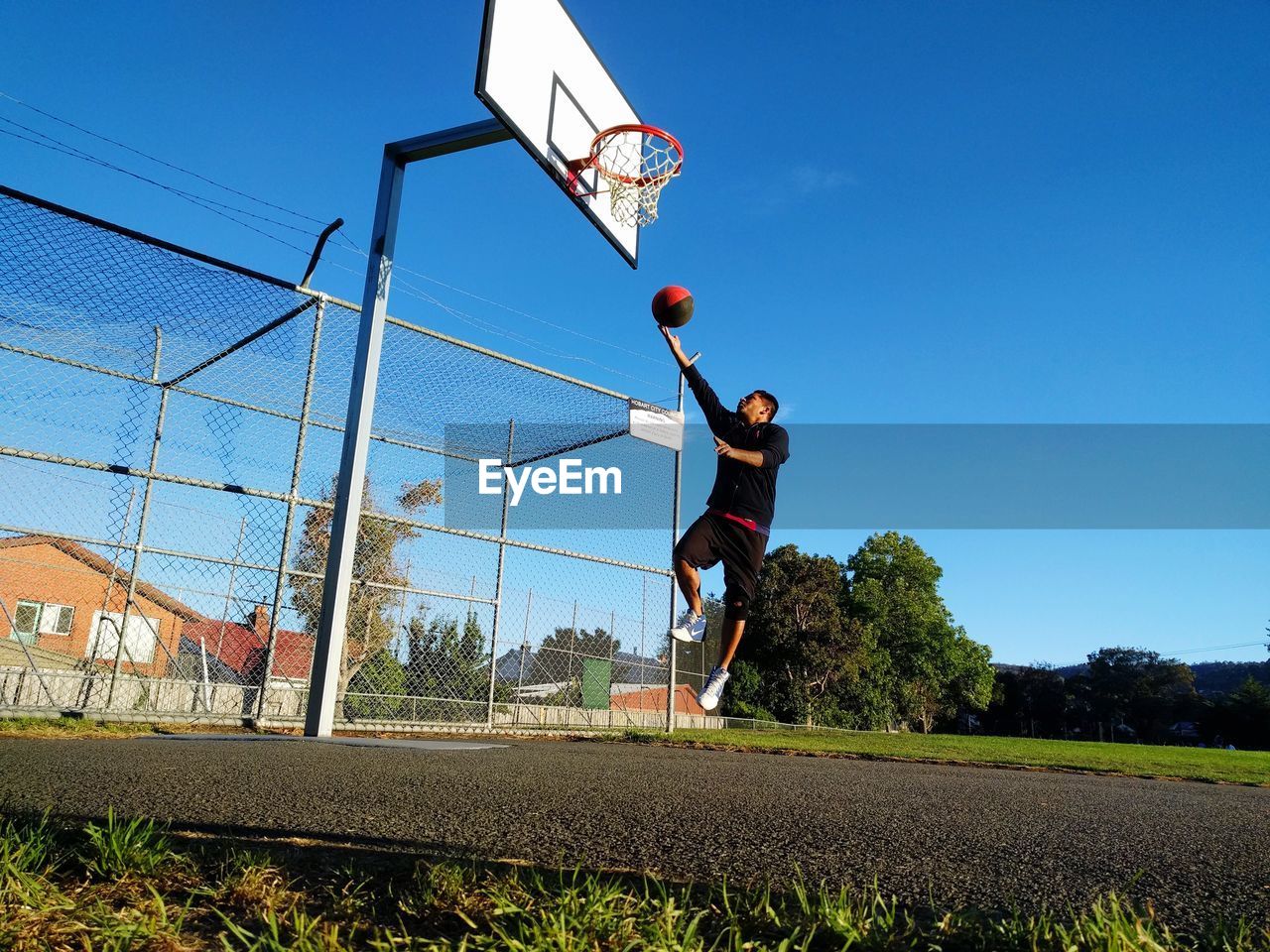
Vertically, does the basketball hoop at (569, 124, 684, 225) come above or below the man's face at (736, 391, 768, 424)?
above

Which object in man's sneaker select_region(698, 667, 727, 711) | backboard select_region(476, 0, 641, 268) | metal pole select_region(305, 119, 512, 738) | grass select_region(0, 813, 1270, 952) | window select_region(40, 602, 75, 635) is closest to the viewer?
grass select_region(0, 813, 1270, 952)

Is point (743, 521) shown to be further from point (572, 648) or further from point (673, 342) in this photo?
point (572, 648)

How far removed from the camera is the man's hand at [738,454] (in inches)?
166

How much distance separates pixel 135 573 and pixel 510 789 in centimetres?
555

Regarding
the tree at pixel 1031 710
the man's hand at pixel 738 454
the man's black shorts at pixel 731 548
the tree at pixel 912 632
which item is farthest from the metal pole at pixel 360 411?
the tree at pixel 1031 710

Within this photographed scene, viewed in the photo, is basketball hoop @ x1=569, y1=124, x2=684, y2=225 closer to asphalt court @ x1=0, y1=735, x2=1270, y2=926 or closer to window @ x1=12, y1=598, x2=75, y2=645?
asphalt court @ x1=0, y1=735, x2=1270, y2=926

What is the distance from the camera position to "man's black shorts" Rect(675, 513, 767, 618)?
4504mm

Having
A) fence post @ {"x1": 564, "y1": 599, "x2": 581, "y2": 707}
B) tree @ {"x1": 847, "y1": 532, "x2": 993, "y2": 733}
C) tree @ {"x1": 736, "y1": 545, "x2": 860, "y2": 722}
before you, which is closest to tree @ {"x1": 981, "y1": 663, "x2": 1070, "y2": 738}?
tree @ {"x1": 847, "y1": 532, "x2": 993, "y2": 733}

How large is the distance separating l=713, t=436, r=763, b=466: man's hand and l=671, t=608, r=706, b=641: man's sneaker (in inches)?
40.2

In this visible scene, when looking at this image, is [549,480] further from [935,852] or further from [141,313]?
[935,852]

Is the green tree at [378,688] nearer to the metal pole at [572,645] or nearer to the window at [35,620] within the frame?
the metal pole at [572,645]

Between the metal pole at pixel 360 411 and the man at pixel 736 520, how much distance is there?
3237 millimetres

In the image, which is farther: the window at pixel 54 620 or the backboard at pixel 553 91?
the window at pixel 54 620

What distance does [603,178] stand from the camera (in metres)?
7.15
